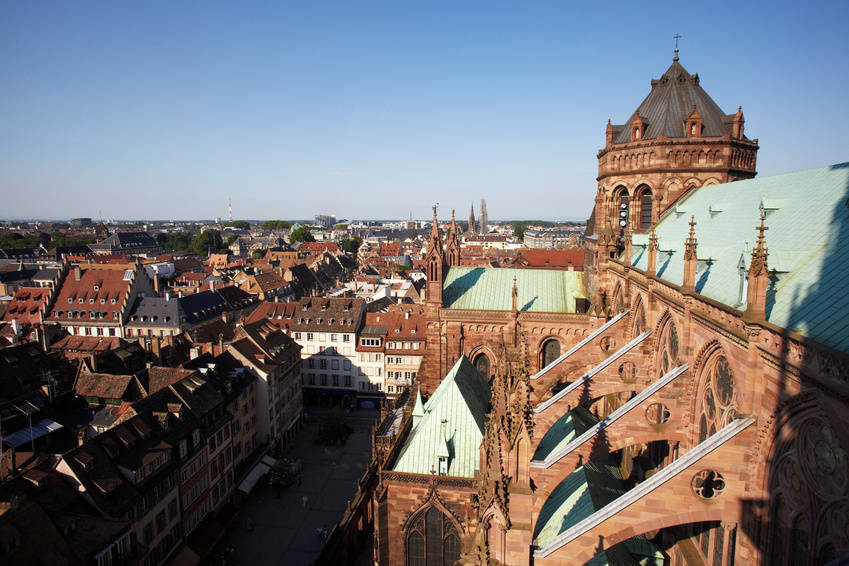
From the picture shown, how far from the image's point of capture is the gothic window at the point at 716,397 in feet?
44.2

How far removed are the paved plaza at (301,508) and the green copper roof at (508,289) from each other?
1793cm

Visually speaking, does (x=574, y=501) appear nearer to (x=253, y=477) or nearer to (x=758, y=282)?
(x=758, y=282)

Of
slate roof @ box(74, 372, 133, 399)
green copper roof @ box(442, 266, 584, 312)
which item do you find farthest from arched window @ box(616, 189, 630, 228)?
slate roof @ box(74, 372, 133, 399)

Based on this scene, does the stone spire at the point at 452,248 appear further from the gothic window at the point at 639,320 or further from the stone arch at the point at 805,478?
the stone arch at the point at 805,478

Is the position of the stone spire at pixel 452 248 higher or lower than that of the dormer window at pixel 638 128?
lower

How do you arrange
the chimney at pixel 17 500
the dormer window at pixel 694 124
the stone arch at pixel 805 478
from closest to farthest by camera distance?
the stone arch at pixel 805 478 → the chimney at pixel 17 500 → the dormer window at pixel 694 124

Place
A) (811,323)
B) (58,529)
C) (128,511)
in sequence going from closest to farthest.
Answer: (811,323), (58,529), (128,511)

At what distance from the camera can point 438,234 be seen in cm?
3622

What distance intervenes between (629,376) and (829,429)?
1389cm

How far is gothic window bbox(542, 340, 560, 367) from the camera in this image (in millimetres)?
34188

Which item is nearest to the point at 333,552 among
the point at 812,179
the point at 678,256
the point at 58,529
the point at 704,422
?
the point at 58,529

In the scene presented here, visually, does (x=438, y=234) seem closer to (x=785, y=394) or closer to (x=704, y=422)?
(x=704, y=422)

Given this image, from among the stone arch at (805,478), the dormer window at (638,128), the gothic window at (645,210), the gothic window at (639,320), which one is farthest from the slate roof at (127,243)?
the stone arch at (805,478)

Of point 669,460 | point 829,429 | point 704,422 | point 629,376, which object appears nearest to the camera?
point 829,429
